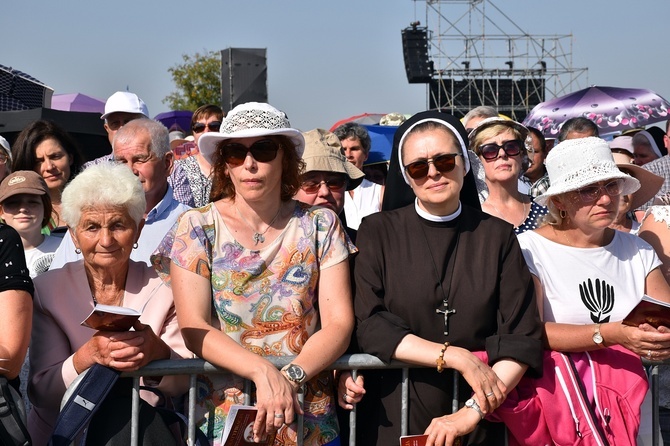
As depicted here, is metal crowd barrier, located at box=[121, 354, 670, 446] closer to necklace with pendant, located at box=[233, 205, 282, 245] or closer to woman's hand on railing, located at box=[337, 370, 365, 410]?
woman's hand on railing, located at box=[337, 370, 365, 410]

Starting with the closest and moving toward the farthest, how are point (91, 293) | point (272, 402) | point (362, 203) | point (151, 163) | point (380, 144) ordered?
point (272, 402), point (91, 293), point (151, 163), point (362, 203), point (380, 144)

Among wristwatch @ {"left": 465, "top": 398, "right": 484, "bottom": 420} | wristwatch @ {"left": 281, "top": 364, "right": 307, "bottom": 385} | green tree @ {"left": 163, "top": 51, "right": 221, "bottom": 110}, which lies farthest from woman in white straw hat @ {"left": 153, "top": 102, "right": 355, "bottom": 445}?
green tree @ {"left": 163, "top": 51, "right": 221, "bottom": 110}

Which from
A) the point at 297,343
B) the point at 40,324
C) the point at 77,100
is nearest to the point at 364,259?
the point at 297,343

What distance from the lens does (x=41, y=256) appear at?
212 inches

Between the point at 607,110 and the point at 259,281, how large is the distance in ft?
22.9

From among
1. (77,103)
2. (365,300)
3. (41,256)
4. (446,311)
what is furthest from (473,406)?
(77,103)

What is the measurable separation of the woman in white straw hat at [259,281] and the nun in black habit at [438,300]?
16 centimetres

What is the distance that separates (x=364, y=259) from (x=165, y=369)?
3.10ft

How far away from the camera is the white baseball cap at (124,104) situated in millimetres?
7164

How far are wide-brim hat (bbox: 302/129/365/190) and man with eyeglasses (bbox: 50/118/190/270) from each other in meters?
0.78

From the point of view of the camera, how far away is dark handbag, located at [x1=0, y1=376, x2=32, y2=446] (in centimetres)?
324

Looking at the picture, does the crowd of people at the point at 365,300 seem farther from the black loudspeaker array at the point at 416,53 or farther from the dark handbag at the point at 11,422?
the black loudspeaker array at the point at 416,53

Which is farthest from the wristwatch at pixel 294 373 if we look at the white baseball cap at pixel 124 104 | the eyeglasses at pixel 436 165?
the white baseball cap at pixel 124 104

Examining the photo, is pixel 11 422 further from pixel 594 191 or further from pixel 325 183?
pixel 594 191
